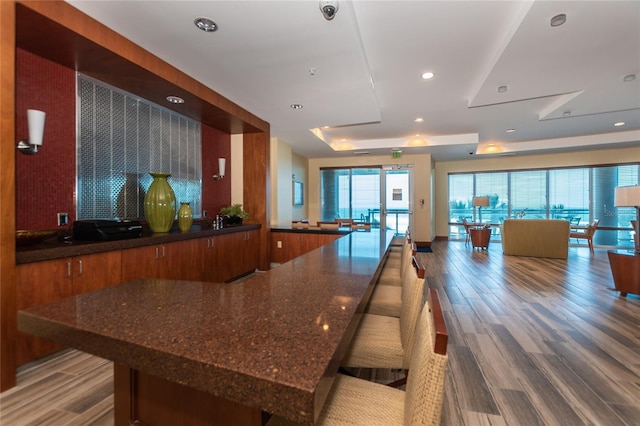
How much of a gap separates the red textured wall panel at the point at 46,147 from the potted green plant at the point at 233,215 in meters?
2.09

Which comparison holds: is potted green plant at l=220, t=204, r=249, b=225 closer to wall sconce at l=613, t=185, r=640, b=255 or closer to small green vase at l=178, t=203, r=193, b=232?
small green vase at l=178, t=203, r=193, b=232

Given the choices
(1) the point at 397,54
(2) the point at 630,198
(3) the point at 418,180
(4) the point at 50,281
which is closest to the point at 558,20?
(1) the point at 397,54

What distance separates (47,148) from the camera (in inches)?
96.3

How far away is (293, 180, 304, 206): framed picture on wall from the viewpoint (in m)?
7.62

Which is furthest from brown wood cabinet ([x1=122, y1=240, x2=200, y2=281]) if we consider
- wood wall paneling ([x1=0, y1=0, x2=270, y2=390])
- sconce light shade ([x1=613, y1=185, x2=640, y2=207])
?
sconce light shade ([x1=613, y1=185, x2=640, y2=207])

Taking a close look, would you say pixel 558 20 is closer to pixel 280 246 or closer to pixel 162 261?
pixel 162 261

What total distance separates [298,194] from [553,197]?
7574 mm

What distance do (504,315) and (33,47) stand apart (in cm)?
501

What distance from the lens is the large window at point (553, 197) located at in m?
7.67

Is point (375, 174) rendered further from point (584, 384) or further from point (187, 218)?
point (584, 384)

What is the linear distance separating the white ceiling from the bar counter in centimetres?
211

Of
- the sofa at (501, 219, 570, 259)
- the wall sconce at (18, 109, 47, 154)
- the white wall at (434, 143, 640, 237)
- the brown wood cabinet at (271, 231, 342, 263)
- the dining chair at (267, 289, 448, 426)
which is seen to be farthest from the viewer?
the white wall at (434, 143, 640, 237)

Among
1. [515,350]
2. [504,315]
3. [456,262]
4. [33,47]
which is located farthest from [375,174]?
[33,47]

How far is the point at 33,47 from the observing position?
2281 millimetres
